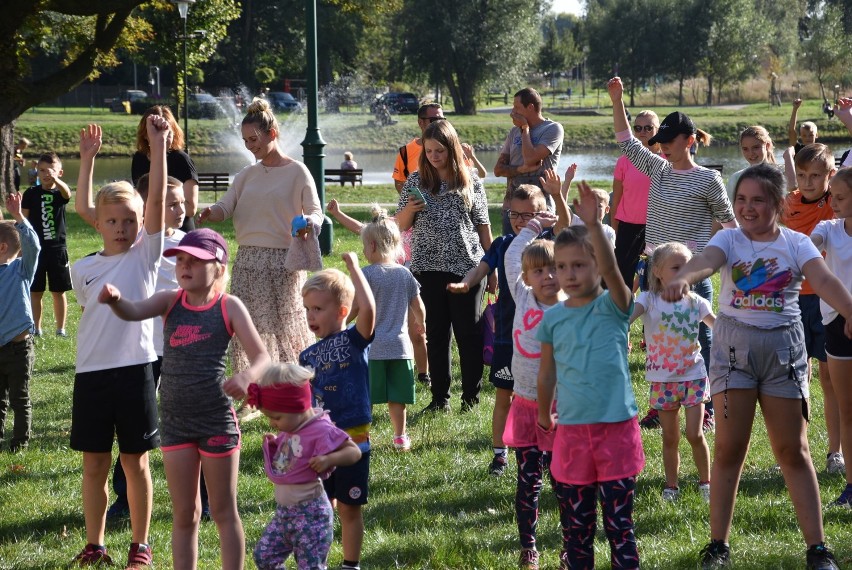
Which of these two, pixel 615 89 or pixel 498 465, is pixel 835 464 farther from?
pixel 615 89

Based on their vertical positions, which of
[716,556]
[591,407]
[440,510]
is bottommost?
[440,510]

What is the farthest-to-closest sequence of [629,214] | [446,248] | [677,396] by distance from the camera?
[629,214]
[446,248]
[677,396]

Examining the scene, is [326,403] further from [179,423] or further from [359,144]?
[359,144]

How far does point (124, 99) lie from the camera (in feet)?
234

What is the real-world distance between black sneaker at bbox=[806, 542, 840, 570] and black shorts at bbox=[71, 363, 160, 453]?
3134mm

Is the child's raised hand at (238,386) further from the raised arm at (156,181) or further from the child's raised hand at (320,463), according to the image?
the raised arm at (156,181)

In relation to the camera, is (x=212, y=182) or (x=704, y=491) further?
(x=212, y=182)

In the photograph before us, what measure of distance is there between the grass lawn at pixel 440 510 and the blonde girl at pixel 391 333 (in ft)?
1.14

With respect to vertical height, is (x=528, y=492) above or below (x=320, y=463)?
below

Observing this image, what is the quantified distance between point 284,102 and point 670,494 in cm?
5796

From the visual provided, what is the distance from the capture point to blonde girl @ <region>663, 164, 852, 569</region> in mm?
4820

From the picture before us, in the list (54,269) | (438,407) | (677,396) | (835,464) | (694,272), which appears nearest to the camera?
(694,272)

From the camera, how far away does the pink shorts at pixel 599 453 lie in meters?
4.47

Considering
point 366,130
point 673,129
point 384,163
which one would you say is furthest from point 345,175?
point 366,130
